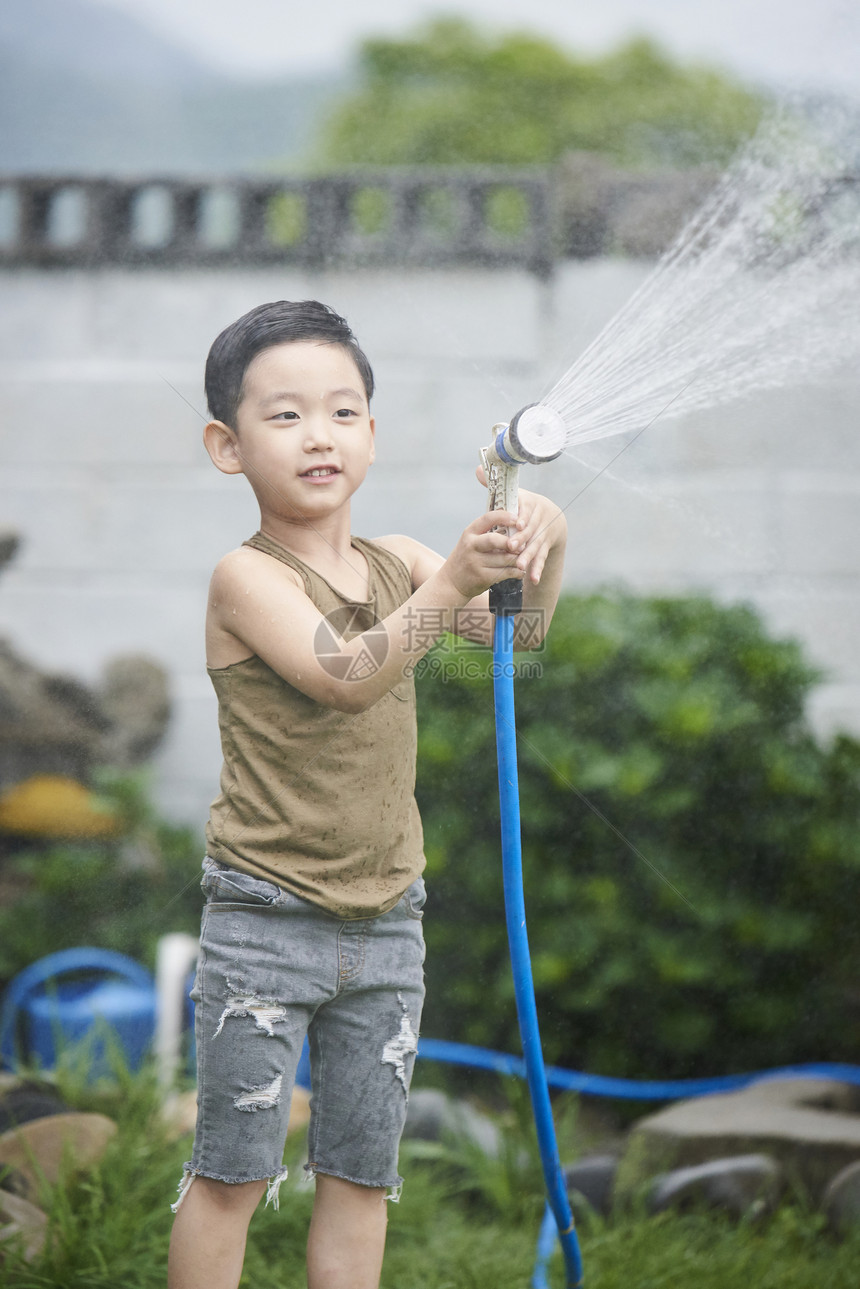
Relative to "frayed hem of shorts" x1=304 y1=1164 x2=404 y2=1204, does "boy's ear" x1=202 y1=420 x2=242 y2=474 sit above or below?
above

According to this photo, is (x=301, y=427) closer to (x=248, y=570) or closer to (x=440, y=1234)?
(x=248, y=570)

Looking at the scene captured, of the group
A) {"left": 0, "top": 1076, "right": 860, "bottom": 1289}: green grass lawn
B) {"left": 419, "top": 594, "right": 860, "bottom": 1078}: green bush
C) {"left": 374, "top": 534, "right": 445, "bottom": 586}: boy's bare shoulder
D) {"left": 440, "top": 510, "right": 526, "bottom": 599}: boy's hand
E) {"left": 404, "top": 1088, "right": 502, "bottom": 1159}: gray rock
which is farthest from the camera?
{"left": 419, "top": 594, "right": 860, "bottom": 1078}: green bush

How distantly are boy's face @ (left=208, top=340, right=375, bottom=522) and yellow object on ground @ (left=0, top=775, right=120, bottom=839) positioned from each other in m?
1.17

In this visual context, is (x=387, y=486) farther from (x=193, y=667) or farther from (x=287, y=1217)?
(x=287, y=1217)

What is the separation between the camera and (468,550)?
0.98 m

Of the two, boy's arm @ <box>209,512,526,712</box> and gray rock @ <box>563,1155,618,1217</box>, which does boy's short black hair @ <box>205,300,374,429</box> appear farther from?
gray rock @ <box>563,1155,618,1217</box>

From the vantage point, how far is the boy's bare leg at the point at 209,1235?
1046 millimetres

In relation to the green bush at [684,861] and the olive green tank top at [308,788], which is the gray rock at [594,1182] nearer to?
the green bush at [684,861]

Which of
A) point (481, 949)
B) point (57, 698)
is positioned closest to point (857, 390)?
point (481, 949)

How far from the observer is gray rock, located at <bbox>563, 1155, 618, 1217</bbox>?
5.66ft

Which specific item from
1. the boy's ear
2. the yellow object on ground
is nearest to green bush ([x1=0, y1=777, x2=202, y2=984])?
the yellow object on ground

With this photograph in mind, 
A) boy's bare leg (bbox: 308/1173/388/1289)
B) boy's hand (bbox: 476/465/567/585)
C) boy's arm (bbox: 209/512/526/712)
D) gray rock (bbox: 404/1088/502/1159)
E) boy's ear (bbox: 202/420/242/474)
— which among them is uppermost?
boy's ear (bbox: 202/420/242/474)

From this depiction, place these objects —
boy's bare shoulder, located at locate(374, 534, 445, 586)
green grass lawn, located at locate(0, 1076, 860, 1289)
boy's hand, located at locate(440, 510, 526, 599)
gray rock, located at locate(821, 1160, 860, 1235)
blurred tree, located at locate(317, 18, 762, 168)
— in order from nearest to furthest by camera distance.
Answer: boy's hand, located at locate(440, 510, 526, 599)
boy's bare shoulder, located at locate(374, 534, 445, 586)
green grass lawn, located at locate(0, 1076, 860, 1289)
gray rock, located at locate(821, 1160, 860, 1235)
blurred tree, located at locate(317, 18, 762, 168)

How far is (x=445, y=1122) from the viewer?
180 cm
